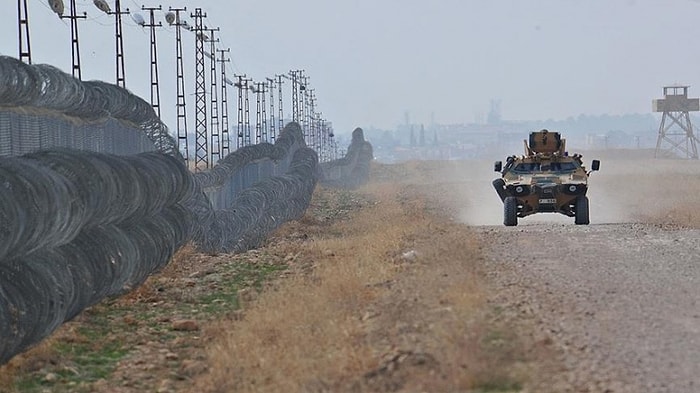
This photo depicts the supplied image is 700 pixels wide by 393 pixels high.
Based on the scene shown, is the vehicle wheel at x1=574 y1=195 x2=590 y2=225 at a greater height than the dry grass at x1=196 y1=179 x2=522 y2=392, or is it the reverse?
the dry grass at x1=196 y1=179 x2=522 y2=392

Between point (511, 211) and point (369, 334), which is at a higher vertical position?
point (369, 334)

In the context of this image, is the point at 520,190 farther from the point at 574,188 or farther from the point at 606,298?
the point at 606,298

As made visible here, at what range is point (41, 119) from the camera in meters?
22.4

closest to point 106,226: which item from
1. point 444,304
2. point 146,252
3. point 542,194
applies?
point 146,252

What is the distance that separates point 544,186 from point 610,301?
17549 millimetres

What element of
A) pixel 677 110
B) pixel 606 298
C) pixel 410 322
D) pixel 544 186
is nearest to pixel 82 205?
pixel 410 322

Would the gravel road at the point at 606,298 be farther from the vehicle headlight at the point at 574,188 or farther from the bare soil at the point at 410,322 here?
the vehicle headlight at the point at 574,188

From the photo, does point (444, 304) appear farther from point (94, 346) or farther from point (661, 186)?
point (661, 186)

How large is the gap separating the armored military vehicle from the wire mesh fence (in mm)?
7511

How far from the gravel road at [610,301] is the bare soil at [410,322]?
0.10 feet

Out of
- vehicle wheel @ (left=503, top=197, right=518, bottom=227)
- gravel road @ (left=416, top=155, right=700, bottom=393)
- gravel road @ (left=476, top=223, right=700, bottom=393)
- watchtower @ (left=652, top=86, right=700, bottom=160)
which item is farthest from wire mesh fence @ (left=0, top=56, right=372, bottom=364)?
watchtower @ (left=652, top=86, right=700, bottom=160)

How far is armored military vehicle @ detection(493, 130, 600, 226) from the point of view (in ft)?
105

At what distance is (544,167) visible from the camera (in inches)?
1310

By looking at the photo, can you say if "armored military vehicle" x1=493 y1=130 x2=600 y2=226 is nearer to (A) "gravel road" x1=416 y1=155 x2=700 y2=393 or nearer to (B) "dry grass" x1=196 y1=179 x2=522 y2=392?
(A) "gravel road" x1=416 y1=155 x2=700 y2=393
